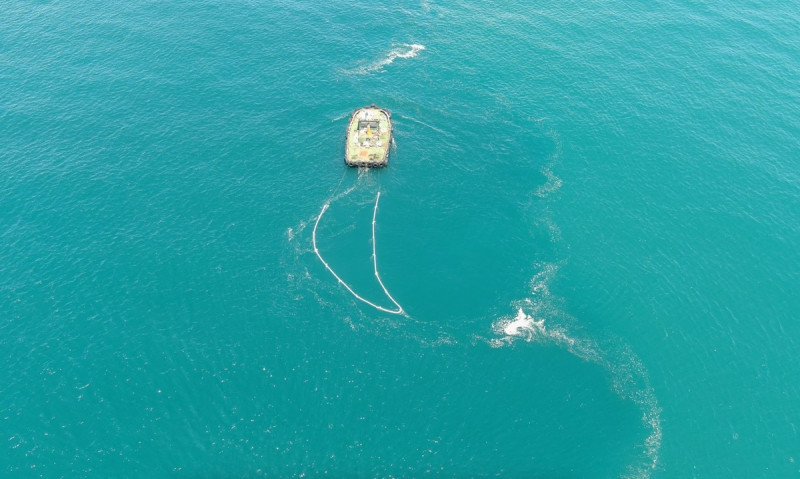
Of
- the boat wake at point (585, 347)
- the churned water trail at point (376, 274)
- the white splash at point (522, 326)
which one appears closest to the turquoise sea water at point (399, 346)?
the boat wake at point (585, 347)

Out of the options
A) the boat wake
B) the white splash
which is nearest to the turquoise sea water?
the boat wake

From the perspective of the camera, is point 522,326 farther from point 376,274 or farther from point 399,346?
point 376,274

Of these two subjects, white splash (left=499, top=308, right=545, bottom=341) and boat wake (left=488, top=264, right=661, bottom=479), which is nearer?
boat wake (left=488, top=264, right=661, bottom=479)

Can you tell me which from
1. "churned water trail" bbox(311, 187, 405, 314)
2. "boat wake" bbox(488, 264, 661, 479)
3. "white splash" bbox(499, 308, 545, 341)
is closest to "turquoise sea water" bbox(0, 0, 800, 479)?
"boat wake" bbox(488, 264, 661, 479)

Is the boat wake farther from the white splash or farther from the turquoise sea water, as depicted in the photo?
the turquoise sea water

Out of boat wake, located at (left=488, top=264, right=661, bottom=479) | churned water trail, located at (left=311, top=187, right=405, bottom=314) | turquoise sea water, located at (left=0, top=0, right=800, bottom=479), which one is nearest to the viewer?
turquoise sea water, located at (left=0, top=0, right=800, bottom=479)

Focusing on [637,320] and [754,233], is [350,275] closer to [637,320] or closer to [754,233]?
[637,320]

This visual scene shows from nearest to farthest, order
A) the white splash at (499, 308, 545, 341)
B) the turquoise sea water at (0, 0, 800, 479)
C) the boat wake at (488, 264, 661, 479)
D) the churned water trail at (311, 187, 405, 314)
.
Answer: the turquoise sea water at (0, 0, 800, 479), the boat wake at (488, 264, 661, 479), the white splash at (499, 308, 545, 341), the churned water trail at (311, 187, 405, 314)

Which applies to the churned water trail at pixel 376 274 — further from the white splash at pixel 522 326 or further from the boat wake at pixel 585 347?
the white splash at pixel 522 326

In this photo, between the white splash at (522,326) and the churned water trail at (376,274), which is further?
the churned water trail at (376,274)

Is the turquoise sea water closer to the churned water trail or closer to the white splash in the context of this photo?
the white splash

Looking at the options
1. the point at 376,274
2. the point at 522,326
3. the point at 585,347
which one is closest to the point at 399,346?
the point at 376,274

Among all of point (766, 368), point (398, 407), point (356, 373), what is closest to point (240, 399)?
point (356, 373)
